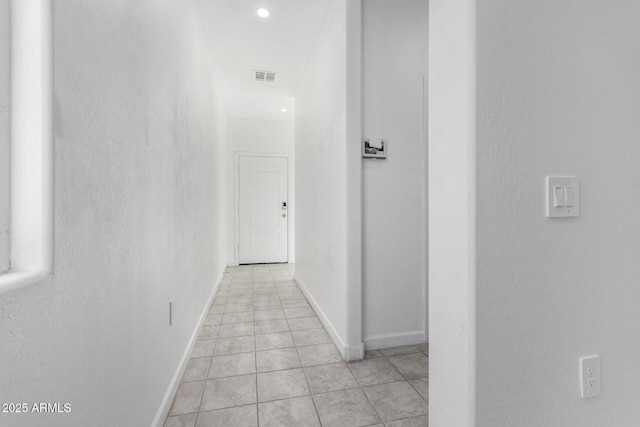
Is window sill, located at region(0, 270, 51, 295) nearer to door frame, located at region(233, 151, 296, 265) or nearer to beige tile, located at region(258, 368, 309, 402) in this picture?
beige tile, located at region(258, 368, 309, 402)

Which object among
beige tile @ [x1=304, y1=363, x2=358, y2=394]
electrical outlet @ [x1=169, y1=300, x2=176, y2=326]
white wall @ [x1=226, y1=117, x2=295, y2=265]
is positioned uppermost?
white wall @ [x1=226, y1=117, x2=295, y2=265]

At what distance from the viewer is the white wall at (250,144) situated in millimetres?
5387

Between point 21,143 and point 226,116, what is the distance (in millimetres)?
4994

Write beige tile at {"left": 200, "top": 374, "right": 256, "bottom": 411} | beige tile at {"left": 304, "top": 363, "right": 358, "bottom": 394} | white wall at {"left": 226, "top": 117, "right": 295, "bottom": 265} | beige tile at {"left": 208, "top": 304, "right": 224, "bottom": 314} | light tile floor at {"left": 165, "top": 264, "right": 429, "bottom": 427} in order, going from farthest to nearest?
white wall at {"left": 226, "top": 117, "right": 295, "bottom": 265} < beige tile at {"left": 208, "top": 304, "right": 224, "bottom": 314} < beige tile at {"left": 304, "top": 363, "right": 358, "bottom": 394} < beige tile at {"left": 200, "top": 374, "right": 256, "bottom": 411} < light tile floor at {"left": 165, "top": 264, "right": 429, "bottom": 427}

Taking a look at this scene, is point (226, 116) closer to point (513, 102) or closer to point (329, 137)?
point (329, 137)

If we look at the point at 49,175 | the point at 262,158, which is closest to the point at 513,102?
the point at 49,175

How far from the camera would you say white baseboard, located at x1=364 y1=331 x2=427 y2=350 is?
86.9 inches

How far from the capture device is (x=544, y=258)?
929 millimetres

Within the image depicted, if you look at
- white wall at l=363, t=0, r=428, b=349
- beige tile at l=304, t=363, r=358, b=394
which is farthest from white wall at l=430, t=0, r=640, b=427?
white wall at l=363, t=0, r=428, b=349

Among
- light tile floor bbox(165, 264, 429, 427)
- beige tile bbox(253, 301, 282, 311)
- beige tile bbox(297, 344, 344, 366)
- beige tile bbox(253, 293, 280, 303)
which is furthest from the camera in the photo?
beige tile bbox(253, 293, 280, 303)

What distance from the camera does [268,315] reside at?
116 inches

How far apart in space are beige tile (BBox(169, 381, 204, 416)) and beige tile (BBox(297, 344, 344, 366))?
0.67 meters

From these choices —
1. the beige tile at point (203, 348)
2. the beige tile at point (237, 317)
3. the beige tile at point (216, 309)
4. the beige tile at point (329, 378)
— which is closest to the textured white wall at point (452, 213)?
the beige tile at point (329, 378)

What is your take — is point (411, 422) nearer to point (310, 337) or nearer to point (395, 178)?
point (310, 337)
